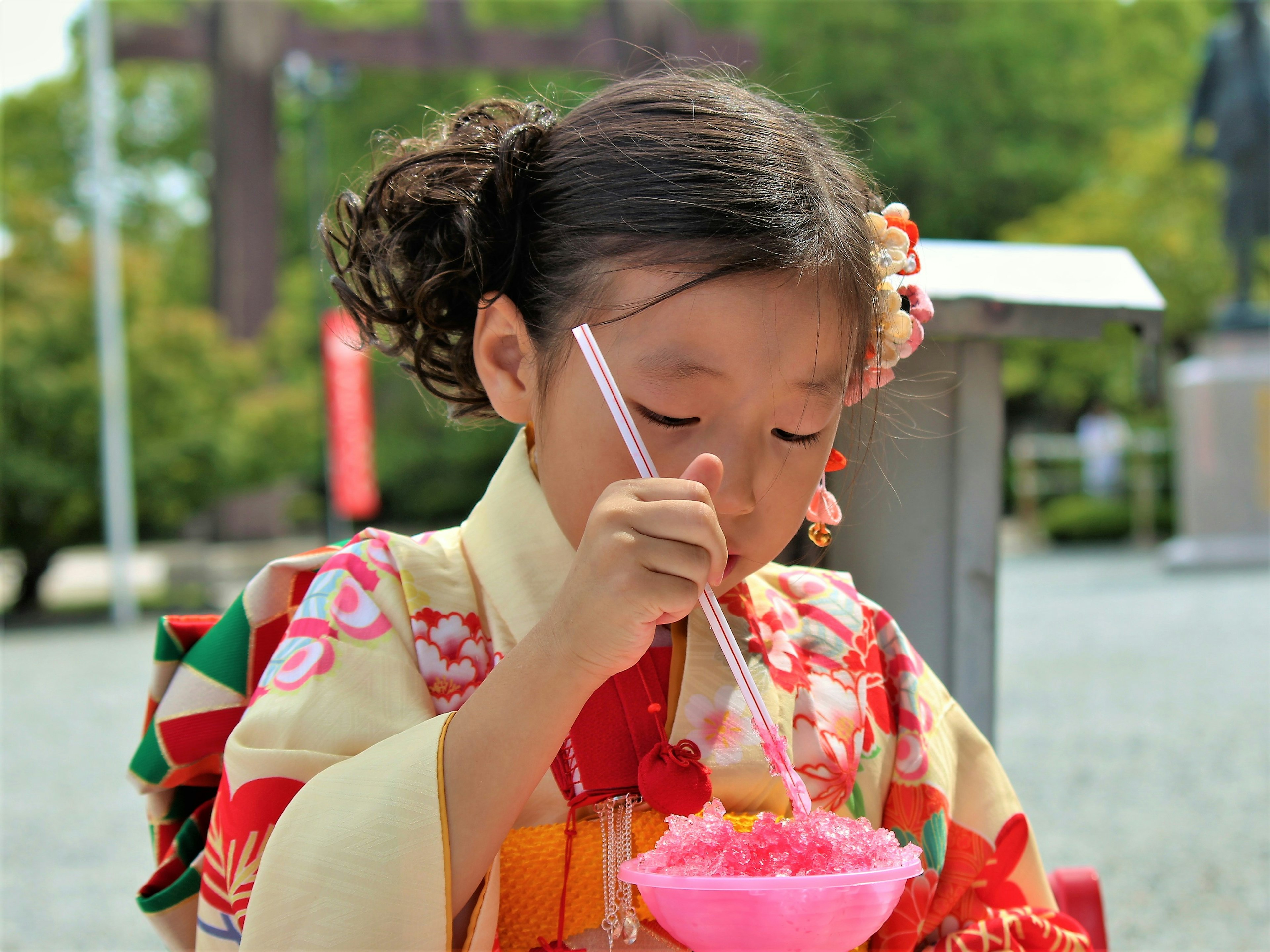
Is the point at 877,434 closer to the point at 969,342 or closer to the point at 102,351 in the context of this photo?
the point at 969,342

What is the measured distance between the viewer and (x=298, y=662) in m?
1.12

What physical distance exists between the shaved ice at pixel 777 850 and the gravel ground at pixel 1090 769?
2095mm

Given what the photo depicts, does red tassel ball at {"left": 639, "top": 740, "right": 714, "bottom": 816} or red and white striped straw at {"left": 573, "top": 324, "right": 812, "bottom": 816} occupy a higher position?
red and white striped straw at {"left": 573, "top": 324, "right": 812, "bottom": 816}

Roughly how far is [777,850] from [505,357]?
56 centimetres

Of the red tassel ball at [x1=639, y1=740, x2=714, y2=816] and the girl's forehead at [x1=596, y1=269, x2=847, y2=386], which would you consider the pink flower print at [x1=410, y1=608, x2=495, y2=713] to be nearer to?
the red tassel ball at [x1=639, y1=740, x2=714, y2=816]


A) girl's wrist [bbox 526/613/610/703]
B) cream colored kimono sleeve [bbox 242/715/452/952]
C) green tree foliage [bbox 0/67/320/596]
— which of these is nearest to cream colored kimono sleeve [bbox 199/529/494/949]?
cream colored kimono sleeve [bbox 242/715/452/952]

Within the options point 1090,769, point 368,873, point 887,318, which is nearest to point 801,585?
point 887,318

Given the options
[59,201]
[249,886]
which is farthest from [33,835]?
[59,201]

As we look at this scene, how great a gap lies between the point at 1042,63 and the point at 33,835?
690 inches

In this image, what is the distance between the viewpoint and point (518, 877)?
114 centimetres

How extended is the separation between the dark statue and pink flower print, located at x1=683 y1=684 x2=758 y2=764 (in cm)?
1005

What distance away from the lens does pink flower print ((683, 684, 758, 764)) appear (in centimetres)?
118

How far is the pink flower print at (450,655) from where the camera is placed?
3.90 feet

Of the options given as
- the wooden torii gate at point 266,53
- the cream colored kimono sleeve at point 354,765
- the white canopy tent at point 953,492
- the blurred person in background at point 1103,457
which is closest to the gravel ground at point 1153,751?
the white canopy tent at point 953,492
